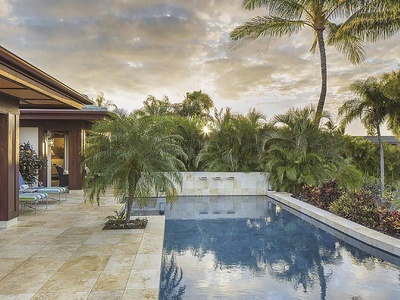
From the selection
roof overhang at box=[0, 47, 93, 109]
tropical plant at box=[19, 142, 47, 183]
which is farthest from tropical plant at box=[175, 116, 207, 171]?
roof overhang at box=[0, 47, 93, 109]

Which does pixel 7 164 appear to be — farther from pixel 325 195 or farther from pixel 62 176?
pixel 325 195

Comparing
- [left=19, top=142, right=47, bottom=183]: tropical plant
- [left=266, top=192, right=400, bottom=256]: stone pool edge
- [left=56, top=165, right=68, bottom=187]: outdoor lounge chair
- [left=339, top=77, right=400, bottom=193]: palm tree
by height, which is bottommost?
[left=266, top=192, right=400, bottom=256]: stone pool edge

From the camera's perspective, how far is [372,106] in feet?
57.5

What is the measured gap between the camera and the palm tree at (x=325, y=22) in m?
13.6

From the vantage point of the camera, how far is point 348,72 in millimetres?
18359

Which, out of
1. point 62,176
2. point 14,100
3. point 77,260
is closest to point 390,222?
point 77,260

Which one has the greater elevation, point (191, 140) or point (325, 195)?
point (191, 140)

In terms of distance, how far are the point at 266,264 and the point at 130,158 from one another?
3227 mm

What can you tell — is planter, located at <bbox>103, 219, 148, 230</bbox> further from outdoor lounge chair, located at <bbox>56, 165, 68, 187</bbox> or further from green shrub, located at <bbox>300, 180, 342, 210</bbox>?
outdoor lounge chair, located at <bbox>56, 165, 68, 187</bbox>

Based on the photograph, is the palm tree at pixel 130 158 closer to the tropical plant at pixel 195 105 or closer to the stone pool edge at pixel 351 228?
the stone pool edge at pixel 351 228

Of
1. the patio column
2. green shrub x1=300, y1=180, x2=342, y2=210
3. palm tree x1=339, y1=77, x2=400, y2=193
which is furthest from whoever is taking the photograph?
palm tree x1=339, y1=77, x2=400, y2=193

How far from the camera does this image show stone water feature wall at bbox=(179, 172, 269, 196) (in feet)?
46.9

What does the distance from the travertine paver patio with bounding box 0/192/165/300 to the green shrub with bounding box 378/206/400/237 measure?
449cm

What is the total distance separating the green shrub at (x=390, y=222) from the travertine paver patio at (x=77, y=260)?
14.7 feet
